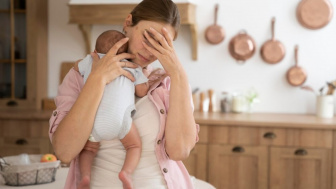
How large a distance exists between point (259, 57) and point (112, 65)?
9.90ft

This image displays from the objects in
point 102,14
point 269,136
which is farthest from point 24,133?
point 269,136

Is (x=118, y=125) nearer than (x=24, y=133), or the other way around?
(x=118, y=125)

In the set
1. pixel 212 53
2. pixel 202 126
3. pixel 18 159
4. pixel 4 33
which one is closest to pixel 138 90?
pixel 18 159

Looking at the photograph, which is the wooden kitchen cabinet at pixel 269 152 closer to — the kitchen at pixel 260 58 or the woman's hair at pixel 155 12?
the kitchen at pixel 260 58

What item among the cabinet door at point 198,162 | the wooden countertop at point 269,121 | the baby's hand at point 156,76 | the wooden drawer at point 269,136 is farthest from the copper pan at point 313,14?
the baby's hand at point 156,76

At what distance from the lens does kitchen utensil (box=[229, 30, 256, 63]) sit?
428cm

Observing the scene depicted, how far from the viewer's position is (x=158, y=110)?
1488 mm

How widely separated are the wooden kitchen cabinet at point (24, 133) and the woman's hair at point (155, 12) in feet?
8.78

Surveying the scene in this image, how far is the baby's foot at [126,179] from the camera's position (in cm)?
137

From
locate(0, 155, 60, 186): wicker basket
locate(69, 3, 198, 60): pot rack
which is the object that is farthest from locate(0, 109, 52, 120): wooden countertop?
locate(0, 155, 60, 186): wicker basket

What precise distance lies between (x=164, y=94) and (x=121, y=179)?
0.97 feet

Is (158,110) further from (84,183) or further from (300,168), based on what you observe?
(300,168)

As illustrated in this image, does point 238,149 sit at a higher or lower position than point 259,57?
lower

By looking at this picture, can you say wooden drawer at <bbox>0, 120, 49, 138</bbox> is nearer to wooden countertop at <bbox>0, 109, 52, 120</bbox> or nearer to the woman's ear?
wooden countertop at <bbox>0, 109, 52, 120</bbox>
